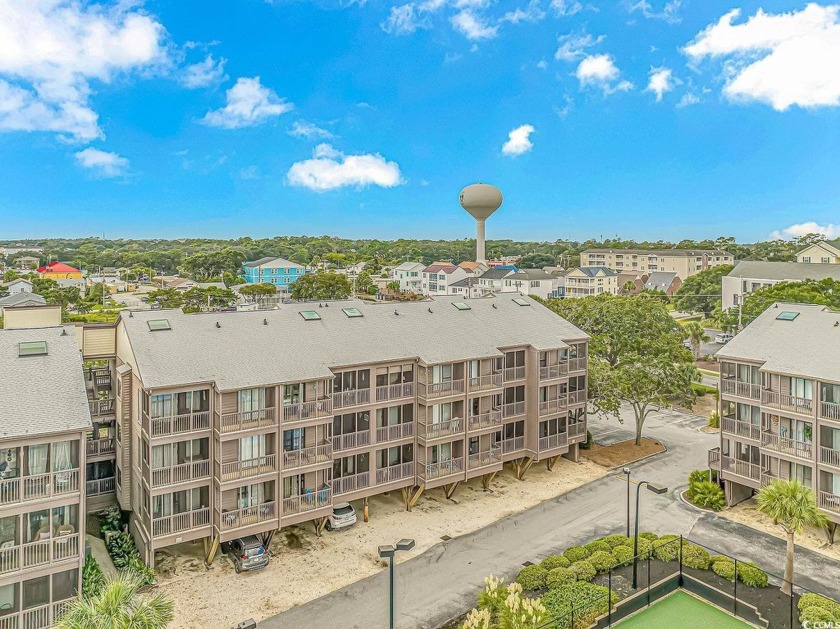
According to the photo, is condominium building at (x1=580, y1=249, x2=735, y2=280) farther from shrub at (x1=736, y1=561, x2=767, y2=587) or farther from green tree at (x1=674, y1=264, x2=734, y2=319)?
shrub at (x1=736, y1=561, x2=767, y2=587)

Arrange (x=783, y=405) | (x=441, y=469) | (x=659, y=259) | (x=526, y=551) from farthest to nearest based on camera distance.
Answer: (x=659, y=259)
(x=441, y=469)
(x=783, y=405)
(x=526, y=551)

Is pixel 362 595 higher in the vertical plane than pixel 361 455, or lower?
lower

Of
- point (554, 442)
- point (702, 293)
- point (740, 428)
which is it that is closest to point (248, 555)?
point (554, 442)

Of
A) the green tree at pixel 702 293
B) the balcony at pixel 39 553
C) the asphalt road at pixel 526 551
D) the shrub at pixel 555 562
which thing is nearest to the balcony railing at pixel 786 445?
the asphalt road at pixel 526 551

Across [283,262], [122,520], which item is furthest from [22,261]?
[122,520]

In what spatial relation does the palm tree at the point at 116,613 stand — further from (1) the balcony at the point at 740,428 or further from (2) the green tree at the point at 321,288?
(2) the green tree at the point at 321,288

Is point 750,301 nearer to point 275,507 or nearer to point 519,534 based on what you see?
point 519,534

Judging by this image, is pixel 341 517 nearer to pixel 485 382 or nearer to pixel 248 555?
pixel 248 555
